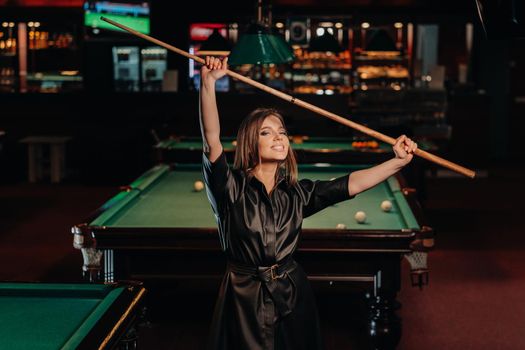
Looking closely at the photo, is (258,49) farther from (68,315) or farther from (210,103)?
(68,315)

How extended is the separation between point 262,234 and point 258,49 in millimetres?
1687

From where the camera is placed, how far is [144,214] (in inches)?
195

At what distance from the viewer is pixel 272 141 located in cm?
314

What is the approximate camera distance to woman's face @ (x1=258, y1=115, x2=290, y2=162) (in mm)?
3129

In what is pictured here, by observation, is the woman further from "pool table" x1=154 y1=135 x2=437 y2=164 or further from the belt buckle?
"pool table" x1=154 y1=135 x2=437 y2=164

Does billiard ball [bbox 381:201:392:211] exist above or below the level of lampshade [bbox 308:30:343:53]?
below

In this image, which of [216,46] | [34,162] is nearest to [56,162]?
[34,162]

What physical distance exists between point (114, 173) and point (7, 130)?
204cm

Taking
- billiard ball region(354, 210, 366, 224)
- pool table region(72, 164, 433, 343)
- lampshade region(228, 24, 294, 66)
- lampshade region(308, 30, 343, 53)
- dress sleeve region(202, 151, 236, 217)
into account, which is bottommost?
pool table region(72, 164, 433, 343)

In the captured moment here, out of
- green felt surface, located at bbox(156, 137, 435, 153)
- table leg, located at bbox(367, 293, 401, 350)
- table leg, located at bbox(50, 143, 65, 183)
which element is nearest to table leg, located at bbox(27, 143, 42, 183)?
table leg, located at bbox(50, 143, 65, 183)

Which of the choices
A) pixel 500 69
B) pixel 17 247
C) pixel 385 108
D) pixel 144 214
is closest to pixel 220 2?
pixel 385 108

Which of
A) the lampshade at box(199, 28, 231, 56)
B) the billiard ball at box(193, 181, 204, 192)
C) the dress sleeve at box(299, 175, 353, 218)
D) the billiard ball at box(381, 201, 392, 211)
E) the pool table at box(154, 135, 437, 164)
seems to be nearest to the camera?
the dress sleeve at box(299, 175, 353, 218)

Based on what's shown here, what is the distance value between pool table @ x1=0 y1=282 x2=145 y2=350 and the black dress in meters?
0.32

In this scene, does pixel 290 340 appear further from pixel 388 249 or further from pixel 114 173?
pixel 114 173
